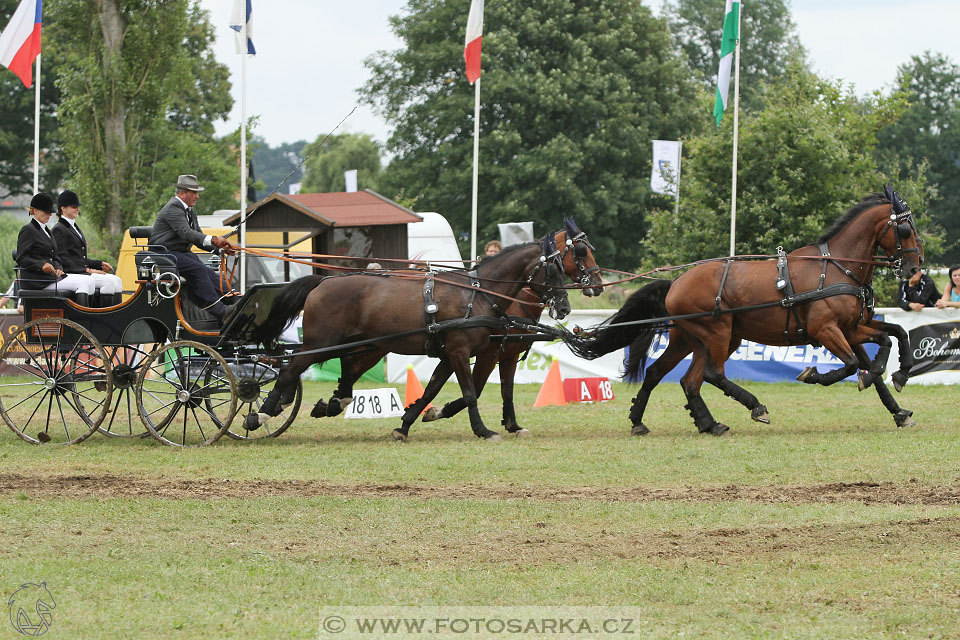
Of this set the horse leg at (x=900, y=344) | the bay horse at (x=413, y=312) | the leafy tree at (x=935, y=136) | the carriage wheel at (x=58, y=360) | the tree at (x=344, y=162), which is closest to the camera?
the carriage wheel at (x=58, y=360)

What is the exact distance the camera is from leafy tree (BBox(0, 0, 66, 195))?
43.7 m

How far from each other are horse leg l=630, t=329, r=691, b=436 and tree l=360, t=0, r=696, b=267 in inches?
1005

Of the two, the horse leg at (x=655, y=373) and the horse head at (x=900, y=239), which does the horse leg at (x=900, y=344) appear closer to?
the horse head at (x=900, y=239)

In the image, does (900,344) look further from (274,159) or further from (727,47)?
(274,159)

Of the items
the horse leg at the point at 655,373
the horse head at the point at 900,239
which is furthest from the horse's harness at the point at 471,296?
the horse head at the point at 900,239

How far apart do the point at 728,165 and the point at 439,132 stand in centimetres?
2006

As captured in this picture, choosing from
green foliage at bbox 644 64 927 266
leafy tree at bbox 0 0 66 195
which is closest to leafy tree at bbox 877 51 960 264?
green foliage at bbox 644 64 927 266

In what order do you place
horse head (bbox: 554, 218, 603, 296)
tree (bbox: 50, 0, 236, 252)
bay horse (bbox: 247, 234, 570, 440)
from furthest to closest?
tree (bbox: 50, 0, 236, 252) < bay horse (bbox: 247, 234, 570, 440) < horse head (bbox: 554, 218, 603, 296)

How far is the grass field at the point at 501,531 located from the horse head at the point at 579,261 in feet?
5.08

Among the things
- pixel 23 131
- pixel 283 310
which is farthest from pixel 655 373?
pixel 23 131

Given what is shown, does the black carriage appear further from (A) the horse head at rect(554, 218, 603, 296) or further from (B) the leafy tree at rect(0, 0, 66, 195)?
(B) the leafy tree at rect(0, 0, 66, 195)

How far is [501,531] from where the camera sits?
669cm

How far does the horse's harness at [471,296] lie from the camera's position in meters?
11.0

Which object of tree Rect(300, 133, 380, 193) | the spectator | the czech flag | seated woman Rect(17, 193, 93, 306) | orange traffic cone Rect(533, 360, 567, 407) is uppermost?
tree Rect(300, 133, 380, 193)
